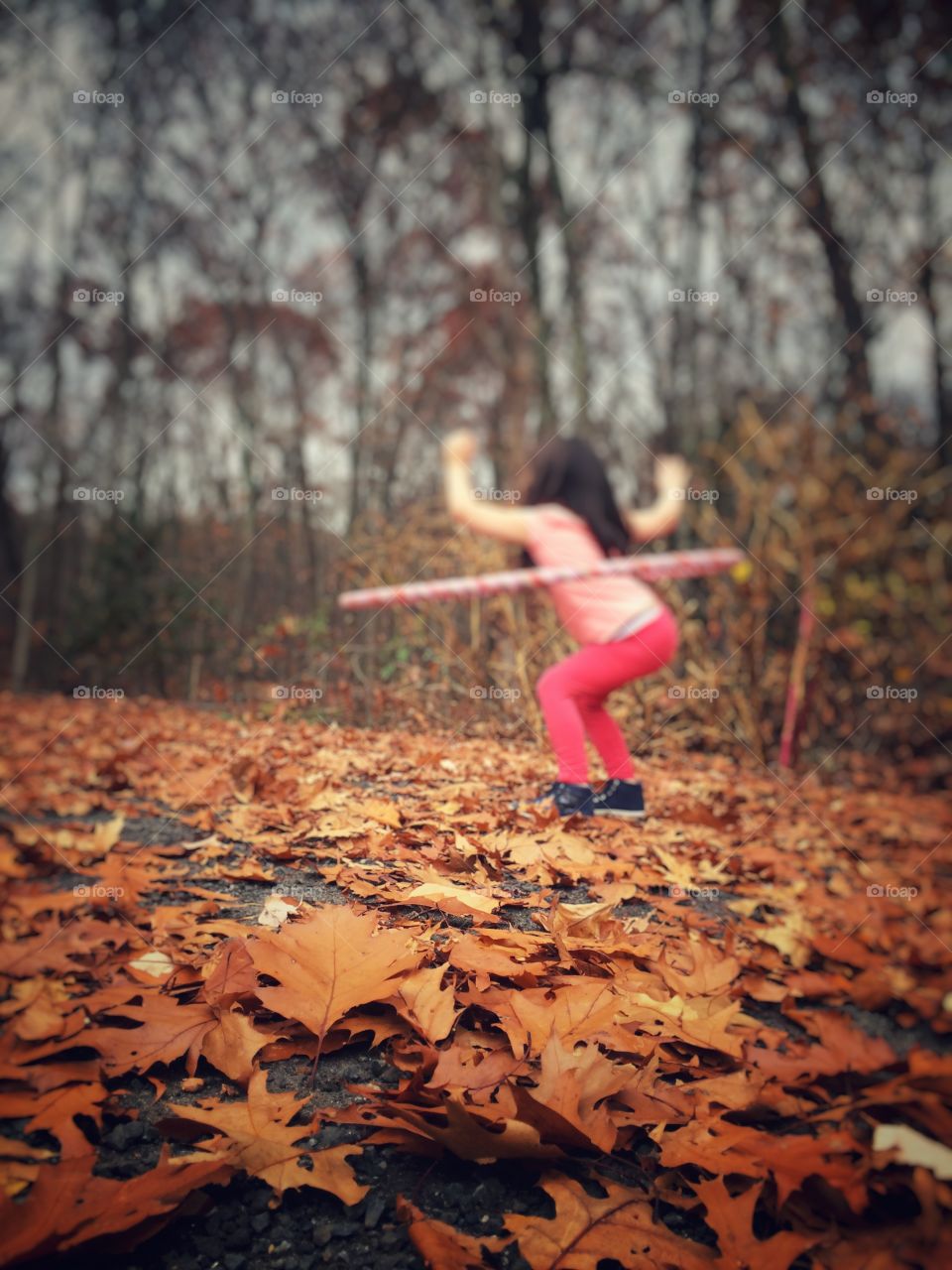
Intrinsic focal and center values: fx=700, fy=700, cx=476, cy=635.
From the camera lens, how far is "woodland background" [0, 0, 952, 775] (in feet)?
4.24

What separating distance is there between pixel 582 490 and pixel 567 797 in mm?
581

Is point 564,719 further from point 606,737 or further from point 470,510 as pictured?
point 470,510

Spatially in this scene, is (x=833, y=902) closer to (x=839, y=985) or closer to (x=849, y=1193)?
(x=839, y=985)

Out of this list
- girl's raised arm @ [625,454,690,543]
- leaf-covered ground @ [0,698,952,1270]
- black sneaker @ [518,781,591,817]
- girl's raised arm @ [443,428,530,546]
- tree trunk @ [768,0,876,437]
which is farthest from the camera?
tree trunk @ [768,0,876,437]

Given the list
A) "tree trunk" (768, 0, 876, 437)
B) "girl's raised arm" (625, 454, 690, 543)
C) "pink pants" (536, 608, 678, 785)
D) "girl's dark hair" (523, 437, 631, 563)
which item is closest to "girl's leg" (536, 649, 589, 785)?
"pink pants" (536, 608, 678, 785)

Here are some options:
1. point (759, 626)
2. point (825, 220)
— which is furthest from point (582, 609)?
point (825, 220)

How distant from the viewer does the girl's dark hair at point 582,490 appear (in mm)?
1311

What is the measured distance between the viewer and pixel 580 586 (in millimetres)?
1230

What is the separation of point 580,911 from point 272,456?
1.17 meters

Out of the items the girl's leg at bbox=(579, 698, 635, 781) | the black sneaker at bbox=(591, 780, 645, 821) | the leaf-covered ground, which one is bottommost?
the leaf-covered ground

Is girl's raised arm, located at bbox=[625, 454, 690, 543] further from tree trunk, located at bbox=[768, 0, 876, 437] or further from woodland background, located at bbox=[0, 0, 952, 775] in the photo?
tree trunk, located at bbox=[768, 0, 876, 437]

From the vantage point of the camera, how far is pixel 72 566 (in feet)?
7.84

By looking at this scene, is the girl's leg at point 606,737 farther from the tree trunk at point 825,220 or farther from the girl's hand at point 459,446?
the tree trunk at point 825,220

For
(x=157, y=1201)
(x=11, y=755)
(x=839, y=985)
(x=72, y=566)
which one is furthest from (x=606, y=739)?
(x=72, y=566)
